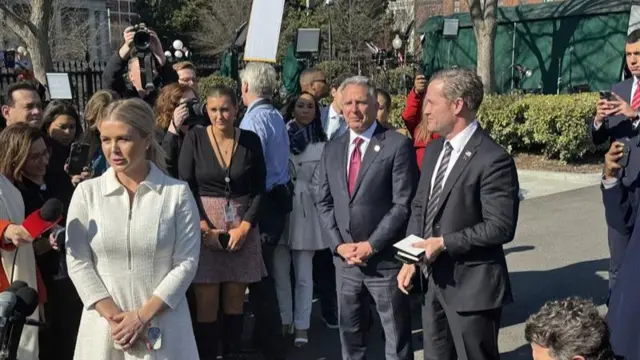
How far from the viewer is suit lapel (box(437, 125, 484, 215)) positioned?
3654 mm

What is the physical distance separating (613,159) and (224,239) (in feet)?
8.86

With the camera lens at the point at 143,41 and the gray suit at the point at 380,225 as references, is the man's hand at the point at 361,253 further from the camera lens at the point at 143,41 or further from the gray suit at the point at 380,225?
the camera lens at the point at 143,41

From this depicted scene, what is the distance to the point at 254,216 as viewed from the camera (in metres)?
4.84

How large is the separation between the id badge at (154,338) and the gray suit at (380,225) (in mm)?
1653

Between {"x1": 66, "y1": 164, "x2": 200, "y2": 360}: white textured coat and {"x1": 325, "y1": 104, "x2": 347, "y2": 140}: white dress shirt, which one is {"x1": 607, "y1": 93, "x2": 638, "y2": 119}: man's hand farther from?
{"x1": 66, "y1": 164, "x2": 200, "y2": 360}: white textured coat

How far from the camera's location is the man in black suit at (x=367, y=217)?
4.46 meters

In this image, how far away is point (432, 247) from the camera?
3.64m

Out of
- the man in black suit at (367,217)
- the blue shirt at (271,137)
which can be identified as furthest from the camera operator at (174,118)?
the man in black suit at (367,217)

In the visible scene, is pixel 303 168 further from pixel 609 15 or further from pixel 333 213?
pixel 609 15

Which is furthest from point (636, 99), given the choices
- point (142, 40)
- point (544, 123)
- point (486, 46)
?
point (486, 46)

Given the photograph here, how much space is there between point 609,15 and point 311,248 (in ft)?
55.7

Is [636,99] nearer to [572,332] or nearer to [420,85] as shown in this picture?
[420,85]

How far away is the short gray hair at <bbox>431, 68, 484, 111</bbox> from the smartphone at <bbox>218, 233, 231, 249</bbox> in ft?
6.12

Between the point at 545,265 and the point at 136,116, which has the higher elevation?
the point at 136,116
